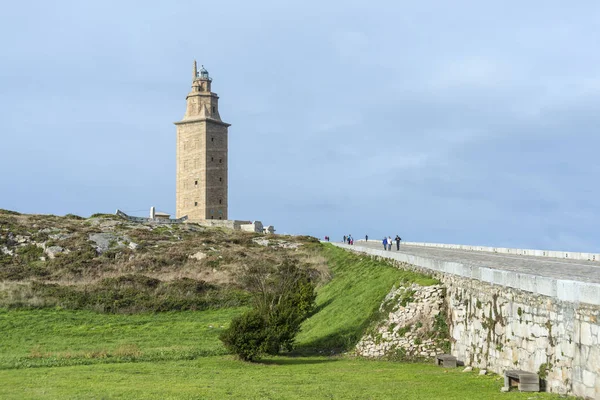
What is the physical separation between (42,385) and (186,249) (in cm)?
3977

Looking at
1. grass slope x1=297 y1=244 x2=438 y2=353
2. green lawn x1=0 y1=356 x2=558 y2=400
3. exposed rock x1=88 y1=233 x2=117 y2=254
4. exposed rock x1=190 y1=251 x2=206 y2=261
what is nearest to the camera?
green lawn x1=0 y1=356 x2=558 y2=400

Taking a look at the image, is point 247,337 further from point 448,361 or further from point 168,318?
point 168,318

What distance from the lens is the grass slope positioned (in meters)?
27.9

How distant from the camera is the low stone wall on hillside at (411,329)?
23.9 meters

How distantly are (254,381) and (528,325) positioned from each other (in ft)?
28.2

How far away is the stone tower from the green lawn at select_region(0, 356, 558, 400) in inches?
2996

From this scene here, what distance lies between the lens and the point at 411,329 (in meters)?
25.0

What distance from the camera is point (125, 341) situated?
32.7 metres

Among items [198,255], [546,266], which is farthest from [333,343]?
[198,255]

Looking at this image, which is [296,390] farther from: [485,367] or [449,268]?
[449,268]

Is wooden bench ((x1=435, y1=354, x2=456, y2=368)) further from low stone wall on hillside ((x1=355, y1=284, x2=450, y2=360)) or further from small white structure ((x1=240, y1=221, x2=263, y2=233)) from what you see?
small white structure ((x1=240, y1=221, x2=263, y2=233))

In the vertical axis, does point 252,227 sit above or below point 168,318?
above

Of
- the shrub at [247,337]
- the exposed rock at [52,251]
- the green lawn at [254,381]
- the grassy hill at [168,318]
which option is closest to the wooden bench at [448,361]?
the green lawn at [254,381]

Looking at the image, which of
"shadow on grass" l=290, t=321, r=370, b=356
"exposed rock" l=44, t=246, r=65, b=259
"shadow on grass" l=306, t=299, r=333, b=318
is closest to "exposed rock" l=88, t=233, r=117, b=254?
"exposed rock" l=44, t=246, r=65, b=259
